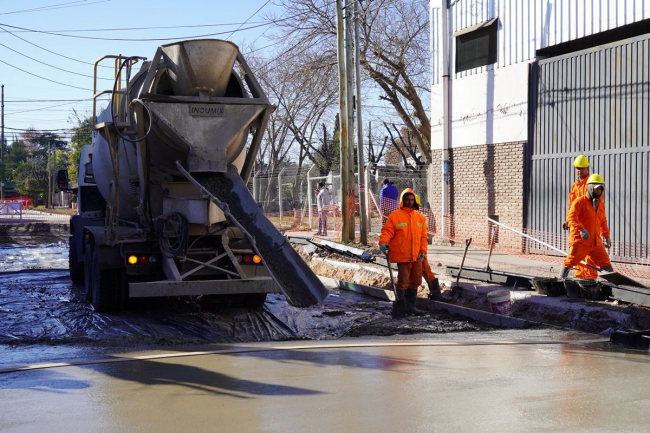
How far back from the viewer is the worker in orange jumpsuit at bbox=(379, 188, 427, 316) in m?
9.96

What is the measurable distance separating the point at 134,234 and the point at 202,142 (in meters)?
1.65

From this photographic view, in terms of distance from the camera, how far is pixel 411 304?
10.1 meters

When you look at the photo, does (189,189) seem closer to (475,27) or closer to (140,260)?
(140,260)

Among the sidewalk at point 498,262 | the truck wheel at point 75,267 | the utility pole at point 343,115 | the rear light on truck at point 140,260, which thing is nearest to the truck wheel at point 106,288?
the rear light on truck at point 140,260

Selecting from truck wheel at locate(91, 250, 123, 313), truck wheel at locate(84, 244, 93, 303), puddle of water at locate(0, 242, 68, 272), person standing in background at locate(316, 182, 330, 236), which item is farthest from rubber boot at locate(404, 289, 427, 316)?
person standing in background at locate(316, 182, 330, 236)

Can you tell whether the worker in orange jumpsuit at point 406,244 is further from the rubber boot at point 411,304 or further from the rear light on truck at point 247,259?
the rear light on truck at point 247,259

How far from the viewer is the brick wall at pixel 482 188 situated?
16562 millimetres

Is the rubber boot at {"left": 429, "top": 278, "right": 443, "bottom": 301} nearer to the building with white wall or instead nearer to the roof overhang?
the building with white wall

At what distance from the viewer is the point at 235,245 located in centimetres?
967

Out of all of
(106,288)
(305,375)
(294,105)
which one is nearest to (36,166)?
(294,105)

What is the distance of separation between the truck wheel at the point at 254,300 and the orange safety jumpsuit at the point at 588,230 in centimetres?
423

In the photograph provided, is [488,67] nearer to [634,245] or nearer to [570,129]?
[570,129]

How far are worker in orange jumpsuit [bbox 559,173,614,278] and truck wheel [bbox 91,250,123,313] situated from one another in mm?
6117

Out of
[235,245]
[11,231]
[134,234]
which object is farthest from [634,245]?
[11,231]
